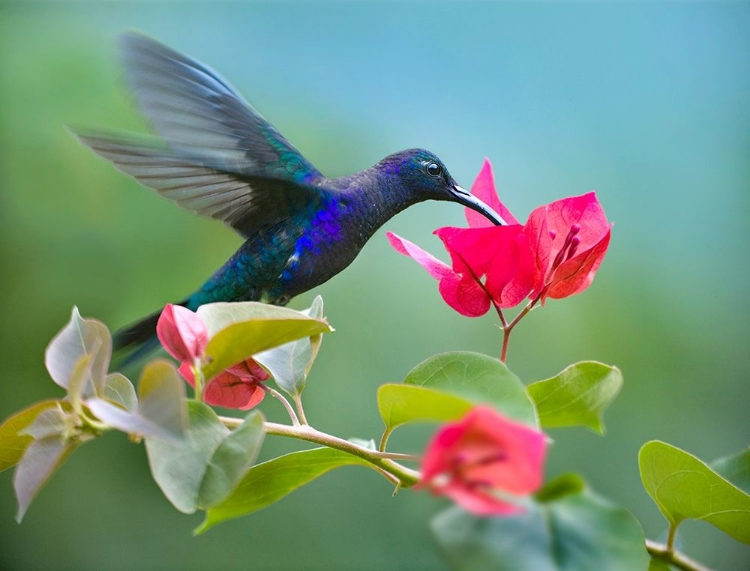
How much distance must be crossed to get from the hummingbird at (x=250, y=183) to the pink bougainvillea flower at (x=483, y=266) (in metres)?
0.19

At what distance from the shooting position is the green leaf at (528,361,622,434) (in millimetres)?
355

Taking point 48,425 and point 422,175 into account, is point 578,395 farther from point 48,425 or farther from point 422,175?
point 422,175

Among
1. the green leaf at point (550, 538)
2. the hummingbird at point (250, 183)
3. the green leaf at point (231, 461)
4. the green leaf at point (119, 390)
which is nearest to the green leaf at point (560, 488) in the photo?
the green leaf at point (550, 538)

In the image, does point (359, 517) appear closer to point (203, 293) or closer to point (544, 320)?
point (544, 320)

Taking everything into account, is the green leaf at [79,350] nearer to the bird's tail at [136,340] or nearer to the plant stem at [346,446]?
the plant stem at [346,446]

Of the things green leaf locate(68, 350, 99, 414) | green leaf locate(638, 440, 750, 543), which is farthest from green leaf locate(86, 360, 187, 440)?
green leaf locate(638, 440, 750, 543)

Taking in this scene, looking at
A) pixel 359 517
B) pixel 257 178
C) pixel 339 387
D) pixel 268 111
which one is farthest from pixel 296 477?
pixel 268 111

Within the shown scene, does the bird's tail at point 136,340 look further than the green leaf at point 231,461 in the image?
Yes

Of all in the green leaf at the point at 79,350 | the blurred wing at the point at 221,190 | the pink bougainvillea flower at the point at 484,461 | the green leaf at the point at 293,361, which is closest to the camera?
the pink bougainvillea flower at the point at 484,461

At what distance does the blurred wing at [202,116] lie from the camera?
0.67 meters

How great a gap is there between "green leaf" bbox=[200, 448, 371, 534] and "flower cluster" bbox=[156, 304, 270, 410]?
0.05 meters

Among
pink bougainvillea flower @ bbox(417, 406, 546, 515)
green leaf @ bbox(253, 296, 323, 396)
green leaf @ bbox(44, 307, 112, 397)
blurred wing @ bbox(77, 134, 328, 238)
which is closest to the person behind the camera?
pink bougainvillea flower @ bbox(417, 406, 546, 515)

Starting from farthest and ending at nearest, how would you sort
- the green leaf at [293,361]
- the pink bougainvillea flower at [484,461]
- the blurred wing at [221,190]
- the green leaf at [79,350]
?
the blurred wing at [221,190], the green leaf at [293,361], the green leaf at [79,350], the pink bougainvillea flower at [484,461]

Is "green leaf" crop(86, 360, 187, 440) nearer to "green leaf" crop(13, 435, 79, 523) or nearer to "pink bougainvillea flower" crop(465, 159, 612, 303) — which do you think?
"green leaf" crop(13, 435, 79, 523)
